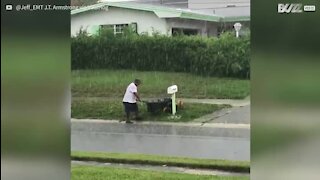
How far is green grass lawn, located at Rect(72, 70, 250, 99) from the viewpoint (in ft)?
40.2

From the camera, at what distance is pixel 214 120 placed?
41.0 feet

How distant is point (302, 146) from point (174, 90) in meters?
9.72

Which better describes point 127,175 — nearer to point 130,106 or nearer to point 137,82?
point 137,82

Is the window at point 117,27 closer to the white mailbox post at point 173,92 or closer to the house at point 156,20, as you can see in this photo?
the house at point 156,20

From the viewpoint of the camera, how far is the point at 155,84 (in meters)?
12.3

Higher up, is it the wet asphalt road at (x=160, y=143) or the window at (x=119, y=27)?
the window at (x=119, y=27)

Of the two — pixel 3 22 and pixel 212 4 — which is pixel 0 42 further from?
pixel 212 4

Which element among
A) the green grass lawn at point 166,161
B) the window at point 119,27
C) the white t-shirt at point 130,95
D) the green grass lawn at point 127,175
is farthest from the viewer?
the white t-shirt at point 130,95

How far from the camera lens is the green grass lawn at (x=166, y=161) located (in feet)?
22.8

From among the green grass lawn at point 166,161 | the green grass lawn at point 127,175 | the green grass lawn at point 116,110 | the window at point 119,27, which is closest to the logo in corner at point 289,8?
the green grass lawn at point 127,175

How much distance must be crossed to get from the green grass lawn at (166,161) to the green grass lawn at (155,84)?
3.39m

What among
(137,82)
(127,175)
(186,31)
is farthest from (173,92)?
(127,175)

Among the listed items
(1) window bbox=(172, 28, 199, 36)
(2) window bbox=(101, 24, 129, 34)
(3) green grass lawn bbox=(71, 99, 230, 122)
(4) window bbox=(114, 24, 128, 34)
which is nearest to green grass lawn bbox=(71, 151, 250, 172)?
(2) window bbox=(101, 24, 129, 34)

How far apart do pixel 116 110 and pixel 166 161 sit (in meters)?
6.22
